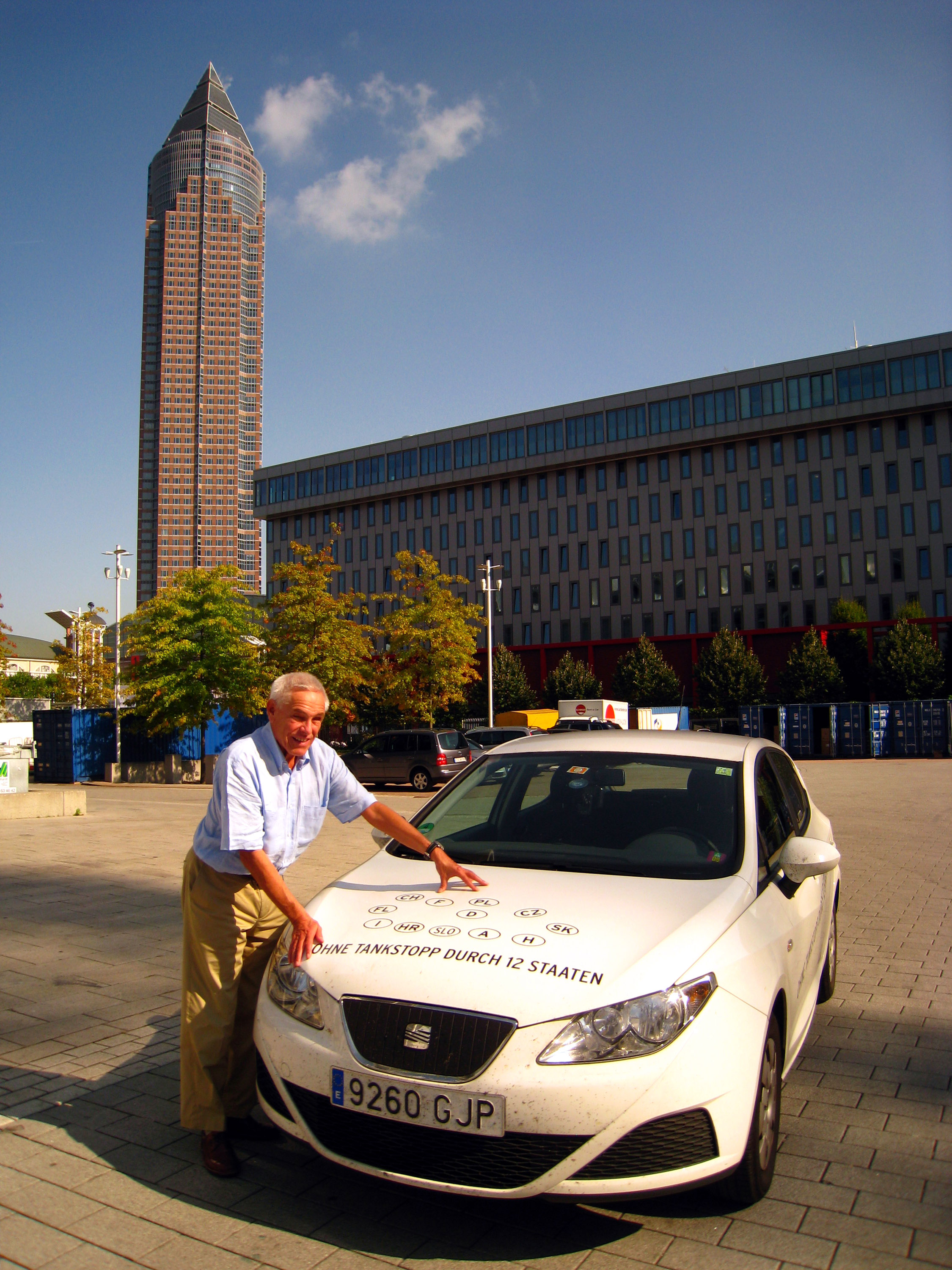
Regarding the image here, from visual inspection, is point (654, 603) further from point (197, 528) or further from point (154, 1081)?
point (197, 528)

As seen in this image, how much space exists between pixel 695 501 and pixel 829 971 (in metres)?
67.4

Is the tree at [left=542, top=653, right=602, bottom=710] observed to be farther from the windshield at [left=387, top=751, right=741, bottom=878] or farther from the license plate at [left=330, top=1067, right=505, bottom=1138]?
the license plate at [left=330, top=1067, right=505, bottom=1138]

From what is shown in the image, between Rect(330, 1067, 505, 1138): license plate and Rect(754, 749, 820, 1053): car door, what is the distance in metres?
1.20

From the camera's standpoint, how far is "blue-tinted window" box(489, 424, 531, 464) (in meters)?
76.6

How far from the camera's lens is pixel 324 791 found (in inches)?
144

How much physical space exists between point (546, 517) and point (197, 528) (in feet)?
342

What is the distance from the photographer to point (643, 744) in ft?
14.2

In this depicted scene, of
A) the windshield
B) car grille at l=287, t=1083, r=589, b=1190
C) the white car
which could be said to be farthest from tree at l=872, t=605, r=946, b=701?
car grille at l=287, t=1083, r=589, b=1190

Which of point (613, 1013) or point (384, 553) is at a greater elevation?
point (384, 553)

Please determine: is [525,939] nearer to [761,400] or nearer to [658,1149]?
[658,1149]

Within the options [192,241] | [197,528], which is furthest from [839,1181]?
[192,241]

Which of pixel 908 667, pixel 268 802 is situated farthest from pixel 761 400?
pixel 268 802

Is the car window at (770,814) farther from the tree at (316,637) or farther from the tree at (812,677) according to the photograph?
the tree at (812,677)

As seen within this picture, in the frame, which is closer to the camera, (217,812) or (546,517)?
(217,812)
